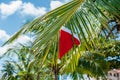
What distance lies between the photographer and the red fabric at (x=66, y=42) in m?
3.09

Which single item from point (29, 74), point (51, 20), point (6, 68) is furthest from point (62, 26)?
point (6, 68)

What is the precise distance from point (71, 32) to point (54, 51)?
0.73 feet

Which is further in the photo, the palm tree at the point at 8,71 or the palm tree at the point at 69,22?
the palm tree at the point at 8,71

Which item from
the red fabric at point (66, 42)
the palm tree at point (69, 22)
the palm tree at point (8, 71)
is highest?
the palm tree at point (8, 71)

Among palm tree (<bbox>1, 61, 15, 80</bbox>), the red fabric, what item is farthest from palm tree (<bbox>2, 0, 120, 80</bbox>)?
palm tree (<bbox>1, 61, 15, 80</bbox>)

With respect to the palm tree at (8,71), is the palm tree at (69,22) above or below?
below

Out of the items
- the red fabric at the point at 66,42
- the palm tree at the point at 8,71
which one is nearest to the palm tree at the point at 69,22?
the red fabric at the point at 66,42

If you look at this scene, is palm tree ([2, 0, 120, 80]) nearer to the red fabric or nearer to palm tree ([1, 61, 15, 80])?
the red fabric

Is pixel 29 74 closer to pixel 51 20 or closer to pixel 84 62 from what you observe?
pixel 84 62

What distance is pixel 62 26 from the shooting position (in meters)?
3.11

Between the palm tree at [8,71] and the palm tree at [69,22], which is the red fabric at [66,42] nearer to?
the palm tree at [69,22]

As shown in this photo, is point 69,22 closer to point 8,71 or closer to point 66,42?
point 66,42

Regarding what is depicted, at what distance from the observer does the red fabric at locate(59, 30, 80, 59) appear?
3086 millimetres

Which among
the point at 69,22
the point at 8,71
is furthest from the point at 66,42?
the point at 8,71
